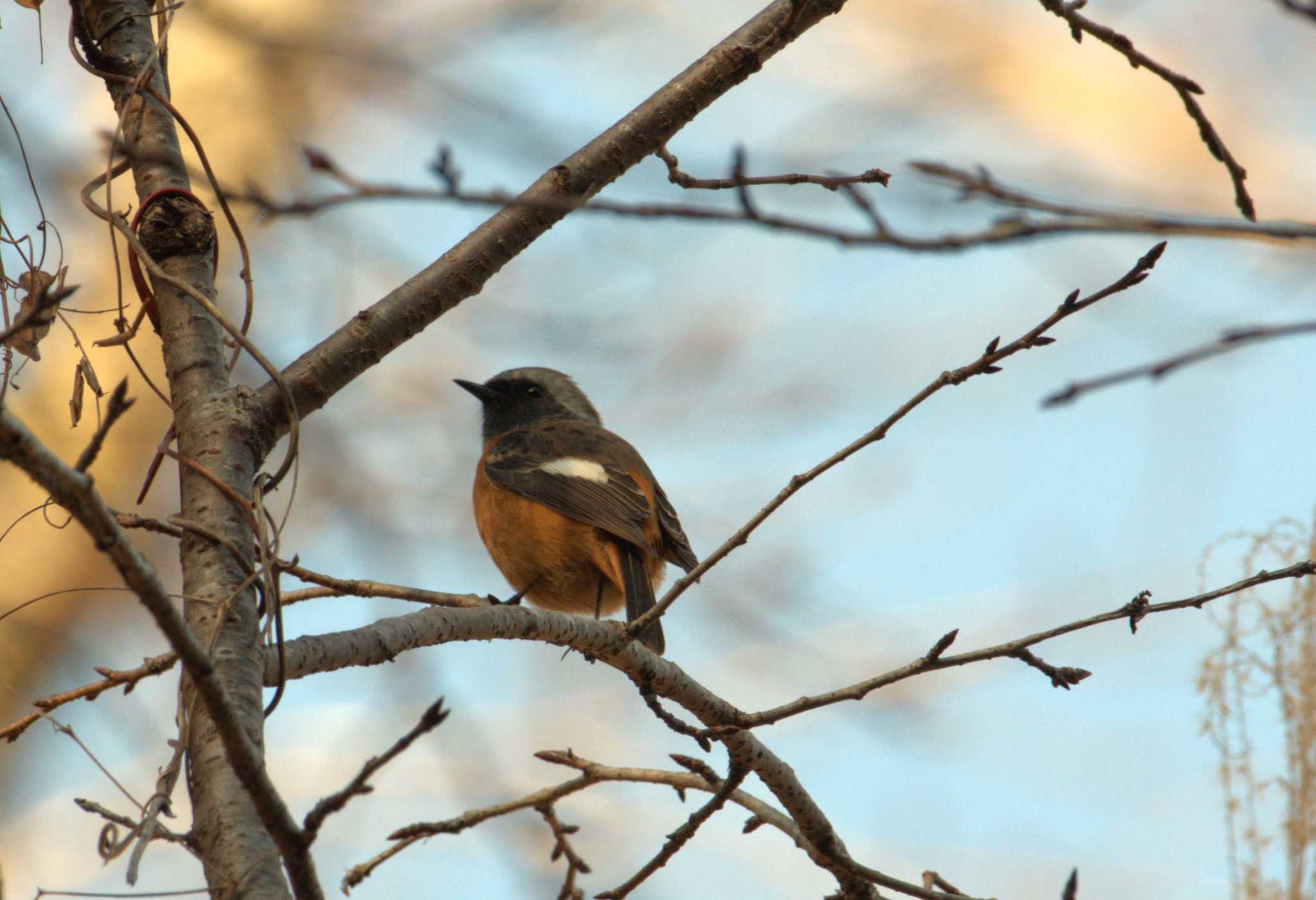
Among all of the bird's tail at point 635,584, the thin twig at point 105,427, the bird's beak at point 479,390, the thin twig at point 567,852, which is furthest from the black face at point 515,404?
the thin twig at point 105,427

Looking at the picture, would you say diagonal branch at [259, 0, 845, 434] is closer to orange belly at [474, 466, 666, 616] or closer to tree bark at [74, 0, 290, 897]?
tree bark at [74, 0, 290, 897]

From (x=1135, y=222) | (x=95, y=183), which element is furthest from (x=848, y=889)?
(x=95, y=183)

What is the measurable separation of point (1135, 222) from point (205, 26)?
5.47 meters

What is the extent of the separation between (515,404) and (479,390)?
0.89ft

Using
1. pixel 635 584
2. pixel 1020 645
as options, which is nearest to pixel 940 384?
pixel 1020 645

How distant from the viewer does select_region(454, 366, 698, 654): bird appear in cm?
547

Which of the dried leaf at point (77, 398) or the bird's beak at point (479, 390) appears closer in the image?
the dried leaf at point (77, 398)

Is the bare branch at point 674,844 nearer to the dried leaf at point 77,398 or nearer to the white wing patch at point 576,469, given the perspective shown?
the dried leaf at point 77,398

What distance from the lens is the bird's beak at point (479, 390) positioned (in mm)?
6703

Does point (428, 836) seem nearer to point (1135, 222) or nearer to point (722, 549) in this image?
point (722, 549)

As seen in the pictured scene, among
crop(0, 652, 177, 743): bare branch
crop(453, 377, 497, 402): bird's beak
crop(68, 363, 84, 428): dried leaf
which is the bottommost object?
crop(0, 652, 177, 743): bare branch

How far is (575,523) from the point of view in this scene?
5.49m

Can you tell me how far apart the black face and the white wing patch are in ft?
3.03

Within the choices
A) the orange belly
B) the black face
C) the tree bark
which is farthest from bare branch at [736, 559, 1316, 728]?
the black face
